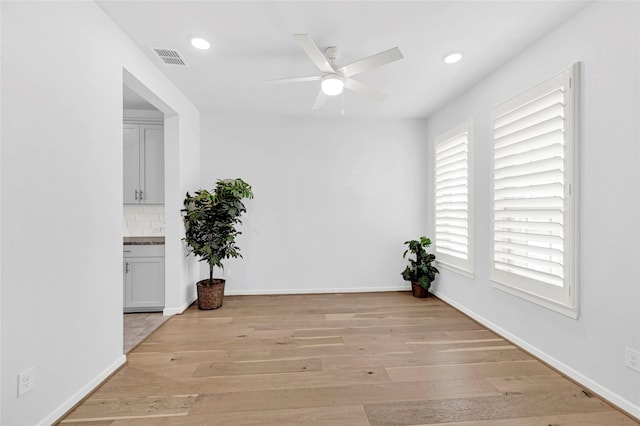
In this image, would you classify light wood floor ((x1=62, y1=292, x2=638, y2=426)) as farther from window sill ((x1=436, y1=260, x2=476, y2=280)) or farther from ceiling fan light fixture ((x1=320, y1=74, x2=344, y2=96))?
ceiling fan light fixture ((x1=320, y1=74, x2=344, y2=96))

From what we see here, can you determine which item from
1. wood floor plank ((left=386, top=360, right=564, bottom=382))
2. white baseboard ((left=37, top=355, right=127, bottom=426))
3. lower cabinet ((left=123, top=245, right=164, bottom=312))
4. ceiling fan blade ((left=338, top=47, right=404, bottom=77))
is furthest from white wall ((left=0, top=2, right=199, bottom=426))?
wood floor plank ((left=386, top=360, right=564, bottom=382))

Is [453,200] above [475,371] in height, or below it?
above

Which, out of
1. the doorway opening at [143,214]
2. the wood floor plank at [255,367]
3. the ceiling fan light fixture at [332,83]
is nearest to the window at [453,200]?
the ceiling fan light fixture at [332,83]

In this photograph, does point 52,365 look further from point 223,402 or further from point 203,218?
point 203,218

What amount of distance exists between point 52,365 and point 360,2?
9.70 ft

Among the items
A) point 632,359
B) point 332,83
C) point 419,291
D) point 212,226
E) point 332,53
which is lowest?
point 419,291

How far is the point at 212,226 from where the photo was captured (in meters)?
3.54

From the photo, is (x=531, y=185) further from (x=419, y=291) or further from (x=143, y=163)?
(x=143, y=163)

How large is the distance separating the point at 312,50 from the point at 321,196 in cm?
248

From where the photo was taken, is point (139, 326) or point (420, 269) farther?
point (420, 269)

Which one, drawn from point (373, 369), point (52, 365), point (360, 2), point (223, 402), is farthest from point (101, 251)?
point (360, 2)

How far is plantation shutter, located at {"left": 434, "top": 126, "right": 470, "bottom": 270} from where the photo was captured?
3.42 meters

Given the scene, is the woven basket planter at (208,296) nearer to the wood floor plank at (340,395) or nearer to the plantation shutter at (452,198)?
the wood floor plank at (340,395)

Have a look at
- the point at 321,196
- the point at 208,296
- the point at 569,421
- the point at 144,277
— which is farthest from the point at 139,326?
the point at 569,421
